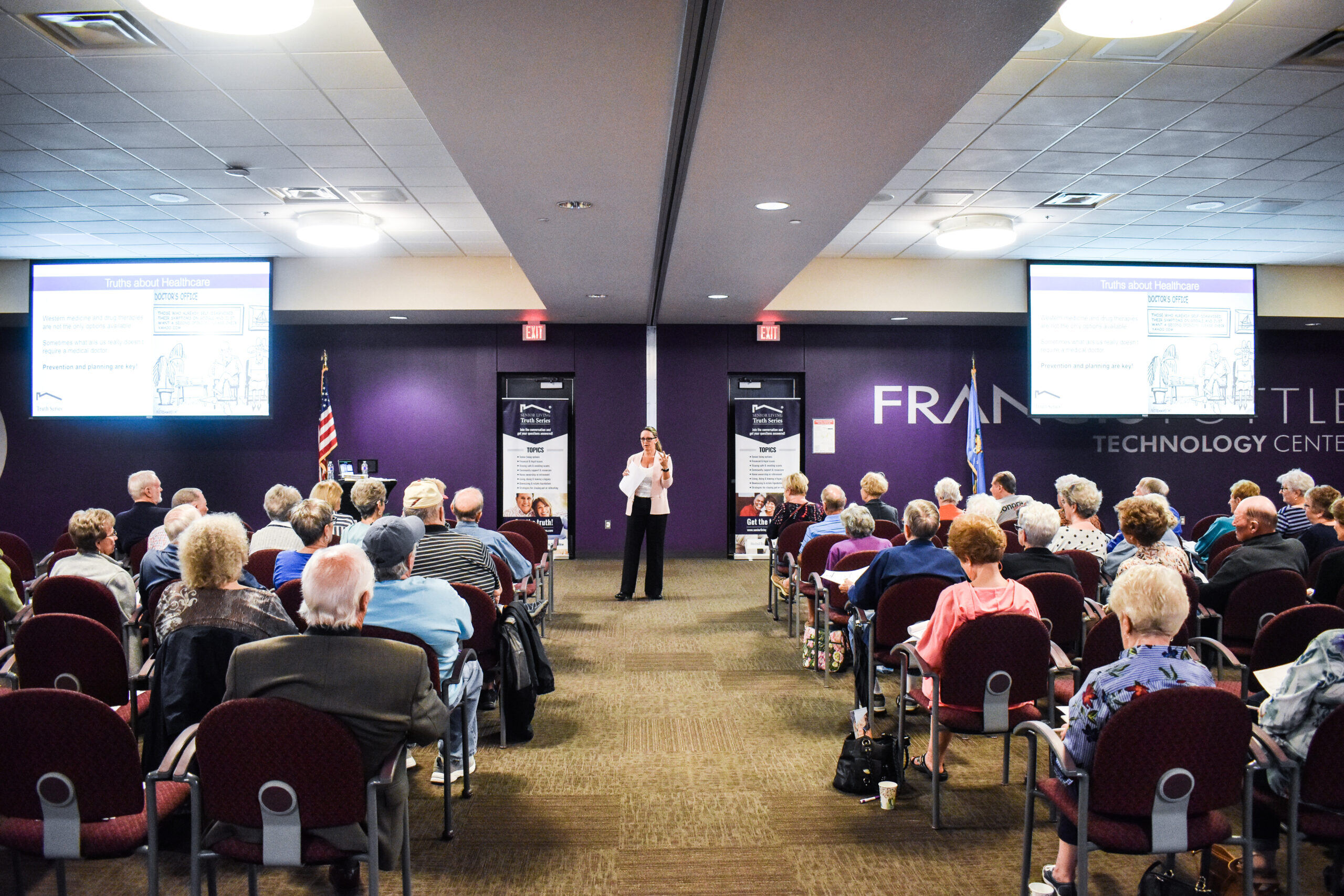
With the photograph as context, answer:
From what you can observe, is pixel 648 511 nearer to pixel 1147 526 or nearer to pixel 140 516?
pixel 140 516

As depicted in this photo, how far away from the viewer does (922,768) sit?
13.0 ft

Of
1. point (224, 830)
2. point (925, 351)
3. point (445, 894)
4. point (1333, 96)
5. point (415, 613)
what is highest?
point (1333, 96)

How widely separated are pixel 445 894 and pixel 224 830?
86 cm

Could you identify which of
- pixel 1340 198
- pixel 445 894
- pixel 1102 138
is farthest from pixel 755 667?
pixel 1340 198

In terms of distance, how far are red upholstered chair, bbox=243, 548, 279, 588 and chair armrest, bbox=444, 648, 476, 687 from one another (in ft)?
5.47

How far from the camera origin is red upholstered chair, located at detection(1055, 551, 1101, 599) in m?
5.02

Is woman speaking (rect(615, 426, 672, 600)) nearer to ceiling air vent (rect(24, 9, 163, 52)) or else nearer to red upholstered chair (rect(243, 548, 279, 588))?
red upholstered chair (rect(243, 548, 279, 588))

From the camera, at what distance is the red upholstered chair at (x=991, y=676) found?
10.6ft

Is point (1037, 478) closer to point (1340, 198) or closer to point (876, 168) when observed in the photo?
point (1340, 198)

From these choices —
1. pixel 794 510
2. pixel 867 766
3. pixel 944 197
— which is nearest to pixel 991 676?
pixel 867 766

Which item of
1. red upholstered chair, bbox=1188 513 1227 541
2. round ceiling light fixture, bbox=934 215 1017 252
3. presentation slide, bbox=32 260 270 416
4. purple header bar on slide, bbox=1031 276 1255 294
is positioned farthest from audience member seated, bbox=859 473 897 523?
presentation slide, bbox=32 260 270 416

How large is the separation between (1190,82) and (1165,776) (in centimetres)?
426

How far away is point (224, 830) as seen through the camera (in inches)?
91.4

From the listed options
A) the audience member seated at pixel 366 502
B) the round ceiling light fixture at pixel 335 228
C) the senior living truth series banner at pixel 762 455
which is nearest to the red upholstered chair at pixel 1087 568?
the audience member seated at pixel 366 502
